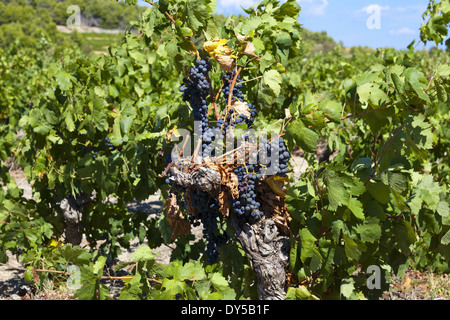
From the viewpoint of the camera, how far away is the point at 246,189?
2.20 meters

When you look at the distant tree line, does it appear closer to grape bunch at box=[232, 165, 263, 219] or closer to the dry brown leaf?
the dry brown leaf

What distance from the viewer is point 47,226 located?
419cm

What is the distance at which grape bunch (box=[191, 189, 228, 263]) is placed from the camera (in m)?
2.32

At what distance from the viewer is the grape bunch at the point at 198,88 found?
2359 mm

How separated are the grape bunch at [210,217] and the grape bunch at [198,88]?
1.31ft

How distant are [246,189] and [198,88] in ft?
2.06

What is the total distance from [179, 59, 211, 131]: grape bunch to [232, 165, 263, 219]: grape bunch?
41cm

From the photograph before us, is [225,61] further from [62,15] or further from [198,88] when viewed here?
[62,15]

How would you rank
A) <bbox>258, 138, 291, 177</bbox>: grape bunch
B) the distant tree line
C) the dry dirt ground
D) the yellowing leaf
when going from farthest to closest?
the distant tree line, the dry dirt ground, the yellowing leaf, <bbox>258, 138, 291, 177</bbox>: grape bunch

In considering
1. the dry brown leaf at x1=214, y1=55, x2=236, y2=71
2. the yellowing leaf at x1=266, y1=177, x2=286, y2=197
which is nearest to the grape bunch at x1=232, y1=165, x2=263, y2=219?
the yellowing leaf at x1=266, y1=177, x2=286, y2=197

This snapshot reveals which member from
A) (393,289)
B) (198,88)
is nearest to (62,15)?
(393,289)

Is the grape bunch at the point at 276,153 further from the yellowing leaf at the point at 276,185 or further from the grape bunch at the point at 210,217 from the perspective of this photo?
the grape bunch at the point at 210,217

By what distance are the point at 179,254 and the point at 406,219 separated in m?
1.96
